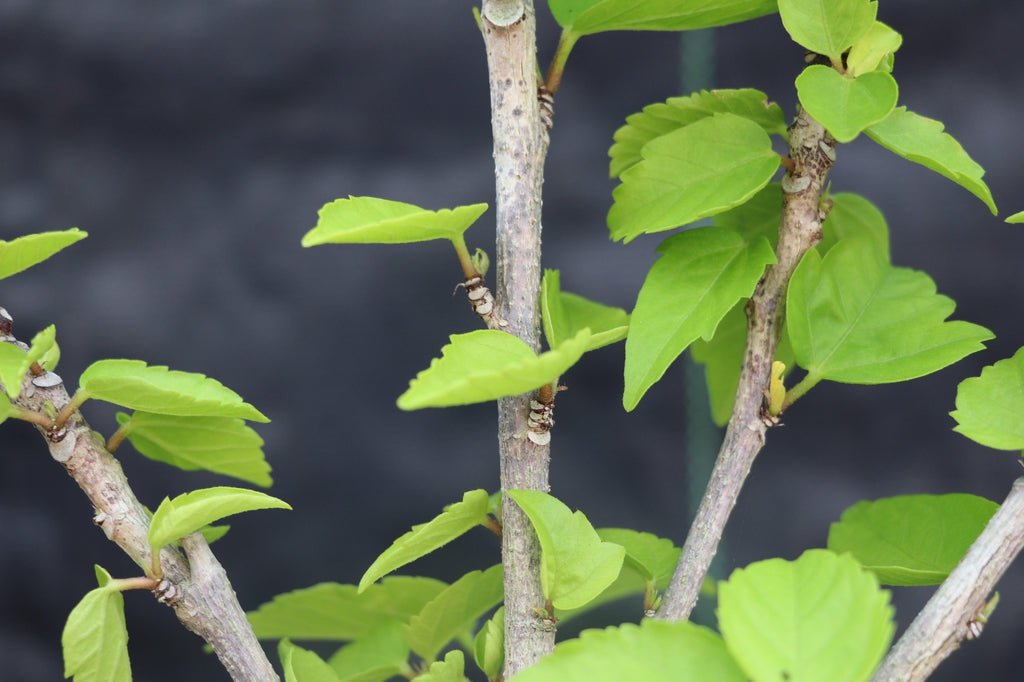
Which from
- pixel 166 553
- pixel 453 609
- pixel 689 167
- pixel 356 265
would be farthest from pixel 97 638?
pixel 356 265

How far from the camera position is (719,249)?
372 millimetres

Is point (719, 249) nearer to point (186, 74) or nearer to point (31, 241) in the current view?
point (31, 241)

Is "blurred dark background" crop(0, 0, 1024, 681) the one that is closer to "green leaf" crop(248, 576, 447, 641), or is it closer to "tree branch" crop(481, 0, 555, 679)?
"green leaf" crop(248, 576, 447, 641)

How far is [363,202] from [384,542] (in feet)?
1.79

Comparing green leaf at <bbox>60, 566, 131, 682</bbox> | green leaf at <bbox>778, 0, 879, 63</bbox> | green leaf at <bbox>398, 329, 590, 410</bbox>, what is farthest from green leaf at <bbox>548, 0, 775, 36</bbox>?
green leaf at <bbox>60, 566, 131, 682</bbox>

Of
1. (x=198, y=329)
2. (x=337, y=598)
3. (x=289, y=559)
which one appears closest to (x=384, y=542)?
(x=289, y=559)

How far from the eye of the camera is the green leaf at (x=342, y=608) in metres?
0.46

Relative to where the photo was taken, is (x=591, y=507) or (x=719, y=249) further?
(x=591, y=507)

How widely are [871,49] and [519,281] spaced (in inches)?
5.3

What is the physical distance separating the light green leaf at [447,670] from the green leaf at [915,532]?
144 millimetres

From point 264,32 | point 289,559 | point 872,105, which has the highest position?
point 264,32

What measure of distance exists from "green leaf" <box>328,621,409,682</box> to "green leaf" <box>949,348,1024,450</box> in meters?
0.24

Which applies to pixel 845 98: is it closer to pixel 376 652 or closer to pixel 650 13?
pixel 650 13

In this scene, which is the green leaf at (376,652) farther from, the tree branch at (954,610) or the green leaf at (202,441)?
the tree branch at (954,610)
